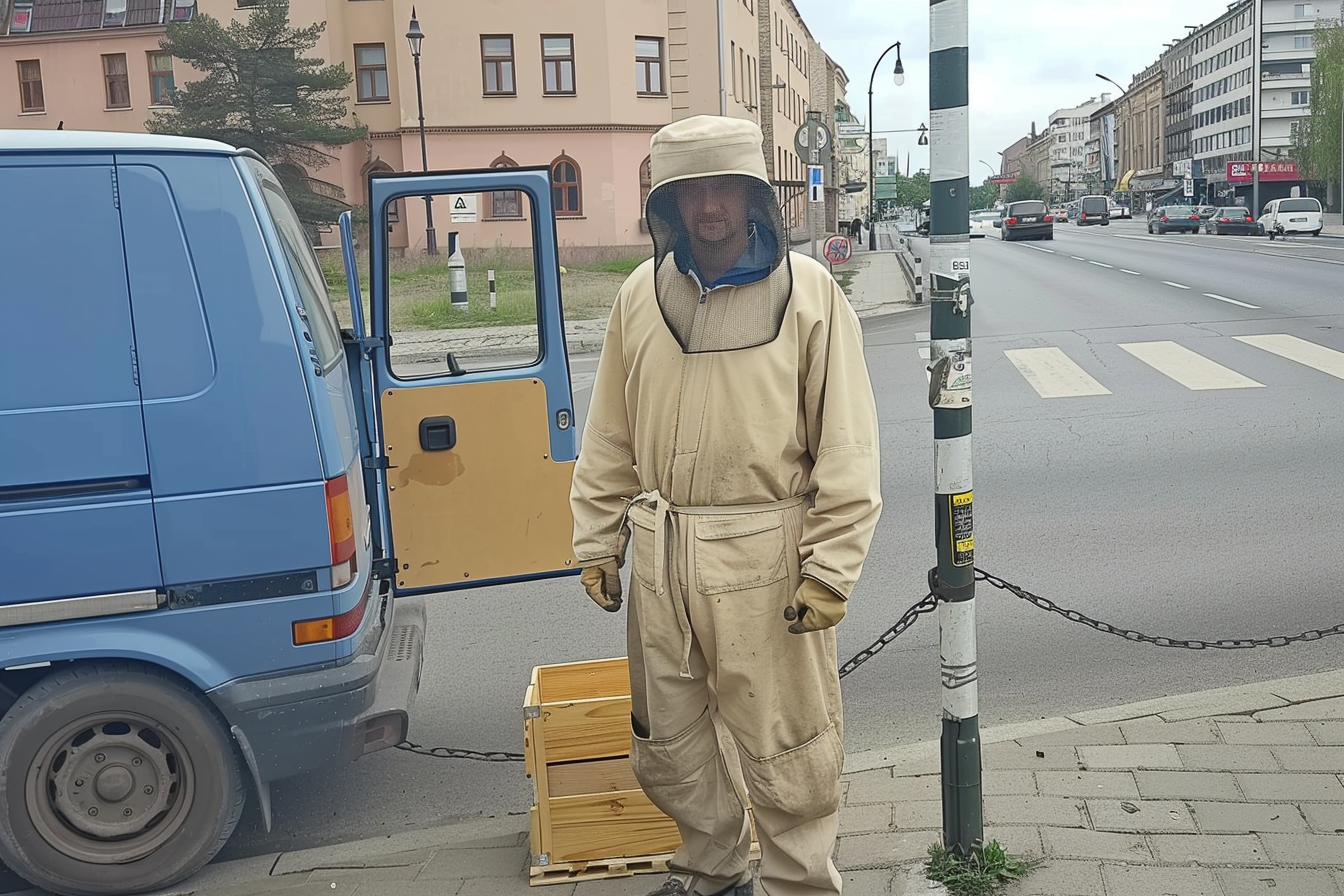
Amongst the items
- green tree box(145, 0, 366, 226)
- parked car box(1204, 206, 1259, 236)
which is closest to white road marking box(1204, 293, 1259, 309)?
green tree box(145, 0, 366, 226)

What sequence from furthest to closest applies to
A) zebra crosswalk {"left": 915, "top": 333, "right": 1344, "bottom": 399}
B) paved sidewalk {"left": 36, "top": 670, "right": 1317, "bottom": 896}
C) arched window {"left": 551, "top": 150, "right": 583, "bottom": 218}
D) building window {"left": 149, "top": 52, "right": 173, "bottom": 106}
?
building window {"left": 149, "top": 52, "right": 173, "bottom": 106} → arched window {"left": 551, "top": 150, "right": 583, "bottom": 218} → zebra crosswalk {"left": 915, "top": 333, "right": 1344, "bottom": 399} → paved sidewalk {"left": 36, "top": 670, "right": 1317, "bottom": 896}

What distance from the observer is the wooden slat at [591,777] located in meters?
3.86

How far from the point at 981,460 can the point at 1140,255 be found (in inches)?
1262

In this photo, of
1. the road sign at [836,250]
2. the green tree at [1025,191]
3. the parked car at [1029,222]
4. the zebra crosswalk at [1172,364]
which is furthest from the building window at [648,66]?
the green tree at [1025,191]

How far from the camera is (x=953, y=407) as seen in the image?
3.42 metres

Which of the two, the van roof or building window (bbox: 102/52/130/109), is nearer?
the van roof

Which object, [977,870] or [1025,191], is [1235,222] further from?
[1025,191]

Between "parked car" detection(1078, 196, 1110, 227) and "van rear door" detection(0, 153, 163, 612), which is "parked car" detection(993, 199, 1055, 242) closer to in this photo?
"parked car" detection(1078, 196, 1110, 227)

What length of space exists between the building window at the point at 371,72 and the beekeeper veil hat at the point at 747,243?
44484mm

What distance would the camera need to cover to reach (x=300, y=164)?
41.9 m

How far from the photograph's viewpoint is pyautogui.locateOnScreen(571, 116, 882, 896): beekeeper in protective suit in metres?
3.05

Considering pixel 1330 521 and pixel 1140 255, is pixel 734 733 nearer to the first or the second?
pixel 1330 521

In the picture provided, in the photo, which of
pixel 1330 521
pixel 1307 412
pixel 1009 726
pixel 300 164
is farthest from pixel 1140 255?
pixel 1009 726

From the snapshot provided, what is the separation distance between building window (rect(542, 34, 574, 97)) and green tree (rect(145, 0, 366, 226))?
693 cm
